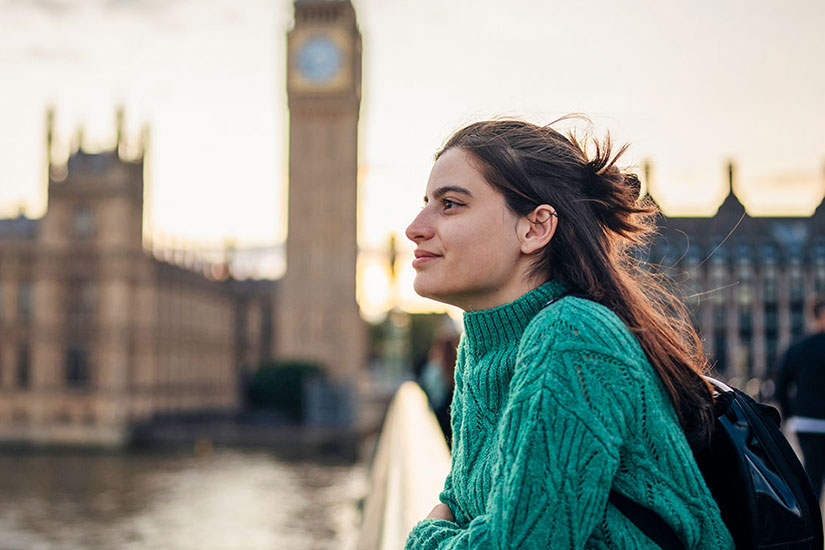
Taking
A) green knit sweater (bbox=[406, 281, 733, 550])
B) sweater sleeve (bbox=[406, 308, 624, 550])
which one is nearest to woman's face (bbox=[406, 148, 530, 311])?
green knit sweater (bbox=[406, 281, 733, 550])

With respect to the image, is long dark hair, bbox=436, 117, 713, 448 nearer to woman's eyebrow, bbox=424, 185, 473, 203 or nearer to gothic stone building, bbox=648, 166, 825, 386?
woman's eyebrow, bbox=424, 185, 473, 203

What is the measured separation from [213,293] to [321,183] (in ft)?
26.9

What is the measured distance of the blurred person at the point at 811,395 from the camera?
484cm

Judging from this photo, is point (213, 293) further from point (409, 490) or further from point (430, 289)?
point (430, 289)

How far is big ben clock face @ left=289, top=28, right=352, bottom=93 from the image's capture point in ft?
Answer: 157

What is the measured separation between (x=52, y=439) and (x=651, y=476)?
35.1 meters

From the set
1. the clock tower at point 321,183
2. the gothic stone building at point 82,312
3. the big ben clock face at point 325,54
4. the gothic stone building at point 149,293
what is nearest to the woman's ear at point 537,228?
the gothic stone building at point 82,312

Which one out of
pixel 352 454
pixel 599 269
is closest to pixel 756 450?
pixel 599 269

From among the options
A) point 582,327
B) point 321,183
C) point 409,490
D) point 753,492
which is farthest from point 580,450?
point 321,183

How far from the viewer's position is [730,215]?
1844 cm

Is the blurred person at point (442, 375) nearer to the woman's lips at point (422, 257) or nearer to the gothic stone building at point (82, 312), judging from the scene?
the woman's lips at point (422, 257)

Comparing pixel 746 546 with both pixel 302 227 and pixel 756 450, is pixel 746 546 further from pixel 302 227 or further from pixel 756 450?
pixel 302 227

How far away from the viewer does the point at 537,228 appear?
4.72 ft

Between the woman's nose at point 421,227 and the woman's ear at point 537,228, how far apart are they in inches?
6.1
